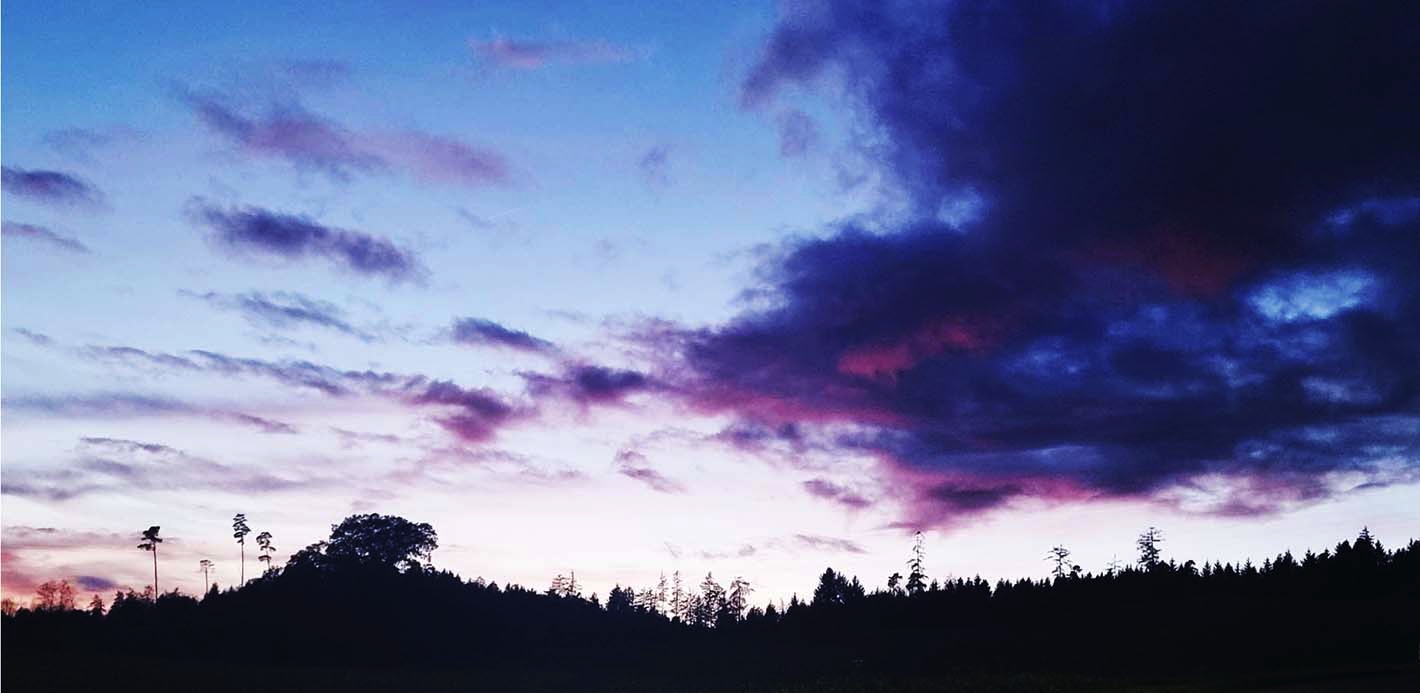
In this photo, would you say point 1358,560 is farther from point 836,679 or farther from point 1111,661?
point 836,679

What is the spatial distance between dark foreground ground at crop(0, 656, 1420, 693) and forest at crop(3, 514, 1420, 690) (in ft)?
1.91

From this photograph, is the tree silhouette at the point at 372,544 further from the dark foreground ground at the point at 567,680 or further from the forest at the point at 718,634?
the dark foreground ground at the point at 567,680

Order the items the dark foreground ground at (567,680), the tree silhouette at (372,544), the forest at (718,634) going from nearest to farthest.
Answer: the dark foreground ground at (567,680) < the forest at (718,634) < the tree silhouette at (372,544)

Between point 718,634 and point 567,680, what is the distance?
34.2 m

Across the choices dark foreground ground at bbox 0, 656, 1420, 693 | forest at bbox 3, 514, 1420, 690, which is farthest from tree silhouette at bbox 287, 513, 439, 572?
dark foreground ground at bbox 0, 656, 1420, 693

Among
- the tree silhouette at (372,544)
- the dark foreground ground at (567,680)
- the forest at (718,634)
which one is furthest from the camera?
the tree silhouette at (372,544)

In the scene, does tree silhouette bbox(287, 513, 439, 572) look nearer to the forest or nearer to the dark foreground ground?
the forest

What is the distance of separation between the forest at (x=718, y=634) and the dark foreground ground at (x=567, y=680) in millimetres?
581

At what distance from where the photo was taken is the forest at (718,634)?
89.9m

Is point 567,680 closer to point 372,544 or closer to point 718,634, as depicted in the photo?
point 718,634

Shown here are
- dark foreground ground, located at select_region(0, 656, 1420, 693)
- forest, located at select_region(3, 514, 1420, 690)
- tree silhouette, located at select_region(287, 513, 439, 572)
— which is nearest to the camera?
dark foreground ground, located at select_region(0, 656, 1420, 693)

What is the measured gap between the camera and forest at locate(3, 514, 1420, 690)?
8994cm

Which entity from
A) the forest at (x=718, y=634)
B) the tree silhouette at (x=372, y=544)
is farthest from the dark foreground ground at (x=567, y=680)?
the tree silhouette at (x=372, y=544)

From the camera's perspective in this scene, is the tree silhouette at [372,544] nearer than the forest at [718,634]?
No
